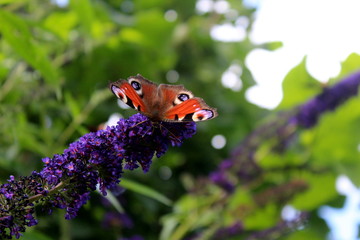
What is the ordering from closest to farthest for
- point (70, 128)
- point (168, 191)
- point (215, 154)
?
point (70, 128) → point (168, 191) → point (215, 154)

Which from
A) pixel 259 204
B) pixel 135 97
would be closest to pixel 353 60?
pixel 259 204

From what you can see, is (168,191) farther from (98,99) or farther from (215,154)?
(98,99)

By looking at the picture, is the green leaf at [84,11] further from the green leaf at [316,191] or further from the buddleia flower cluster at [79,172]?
the green leaf at [316,191]

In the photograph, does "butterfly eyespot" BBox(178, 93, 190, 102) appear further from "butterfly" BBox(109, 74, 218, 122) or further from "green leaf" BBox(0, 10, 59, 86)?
"green leaf" BBox(0, 10, 59, 86)

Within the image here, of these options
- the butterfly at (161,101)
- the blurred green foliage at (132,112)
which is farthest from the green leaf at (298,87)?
the butterfly at (161,101)

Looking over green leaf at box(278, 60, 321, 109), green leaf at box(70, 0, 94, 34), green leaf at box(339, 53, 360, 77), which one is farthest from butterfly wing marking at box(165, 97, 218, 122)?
green leaf at box(339, 53, 360, 77)

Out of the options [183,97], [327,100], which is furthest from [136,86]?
[327,100]
